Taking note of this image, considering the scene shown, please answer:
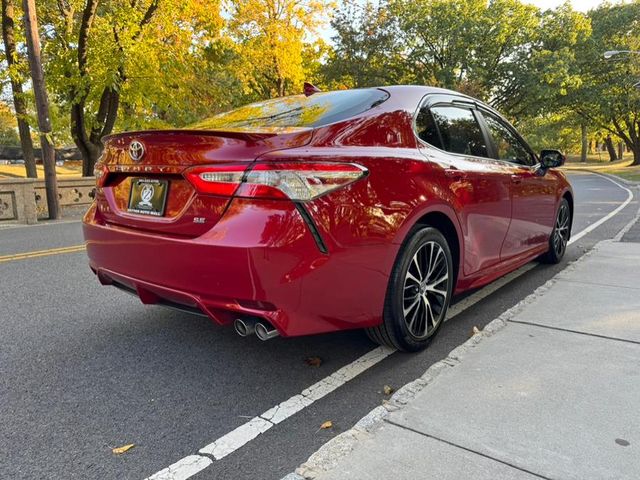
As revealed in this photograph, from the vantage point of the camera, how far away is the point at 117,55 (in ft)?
42.1

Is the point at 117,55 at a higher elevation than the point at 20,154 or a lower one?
higher

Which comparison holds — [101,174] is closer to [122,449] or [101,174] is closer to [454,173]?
[122,449]

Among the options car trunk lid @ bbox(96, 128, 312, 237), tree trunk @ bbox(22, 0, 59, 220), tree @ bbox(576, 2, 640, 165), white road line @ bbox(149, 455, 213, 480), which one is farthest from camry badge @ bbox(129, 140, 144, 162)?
tree @ bbox(576, 2, 640, 165)

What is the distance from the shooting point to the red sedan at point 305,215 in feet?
7.89

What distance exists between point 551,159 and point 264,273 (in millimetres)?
3666

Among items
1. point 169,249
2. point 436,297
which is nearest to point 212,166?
point 169,249

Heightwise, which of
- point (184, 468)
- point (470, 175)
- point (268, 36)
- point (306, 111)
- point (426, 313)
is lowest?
point (184, 468)

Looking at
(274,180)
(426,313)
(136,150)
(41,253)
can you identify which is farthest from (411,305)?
(41,253)

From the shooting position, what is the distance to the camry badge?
112 inches

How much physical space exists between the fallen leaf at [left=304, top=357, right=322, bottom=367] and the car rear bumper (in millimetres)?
498

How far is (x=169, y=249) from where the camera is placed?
2617mm

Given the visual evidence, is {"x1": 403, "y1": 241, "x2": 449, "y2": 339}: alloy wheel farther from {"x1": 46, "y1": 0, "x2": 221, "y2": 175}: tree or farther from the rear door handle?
{"x1": 46, "y1": 0, "x2": 221, "y2": 175}: tree

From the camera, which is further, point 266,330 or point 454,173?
point 454,173

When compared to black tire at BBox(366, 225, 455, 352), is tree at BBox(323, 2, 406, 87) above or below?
above
